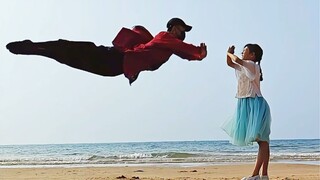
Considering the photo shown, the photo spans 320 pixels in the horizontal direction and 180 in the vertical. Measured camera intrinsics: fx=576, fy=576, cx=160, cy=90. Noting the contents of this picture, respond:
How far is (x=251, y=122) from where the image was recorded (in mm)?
4805

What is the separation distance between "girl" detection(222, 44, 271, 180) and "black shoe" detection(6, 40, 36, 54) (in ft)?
5.44

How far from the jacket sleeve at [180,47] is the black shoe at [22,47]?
2.79 feet

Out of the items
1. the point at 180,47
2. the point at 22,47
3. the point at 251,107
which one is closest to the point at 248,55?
the point at 251,107

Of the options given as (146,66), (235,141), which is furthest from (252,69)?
(146,66)

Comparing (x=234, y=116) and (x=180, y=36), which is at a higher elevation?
(x=180, y=36)

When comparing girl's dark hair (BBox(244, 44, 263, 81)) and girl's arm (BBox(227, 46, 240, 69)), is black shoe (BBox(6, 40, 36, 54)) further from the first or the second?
girl's dark hair (BBox(244, 44, 263, 81))

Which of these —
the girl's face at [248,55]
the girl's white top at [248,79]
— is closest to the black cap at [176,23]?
the girl's white top at [248,79]

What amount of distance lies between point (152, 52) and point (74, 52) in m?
0.55

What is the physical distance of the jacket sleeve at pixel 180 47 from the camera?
405 centimetres

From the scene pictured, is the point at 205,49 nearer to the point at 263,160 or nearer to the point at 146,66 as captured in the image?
the point at 146,66

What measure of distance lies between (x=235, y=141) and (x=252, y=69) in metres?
0.65

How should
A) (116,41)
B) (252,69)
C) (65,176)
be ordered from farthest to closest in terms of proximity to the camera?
(65,176) < (252,69) < (116,41)

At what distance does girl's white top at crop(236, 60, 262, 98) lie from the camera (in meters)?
4.74

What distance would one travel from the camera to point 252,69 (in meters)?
4.75
